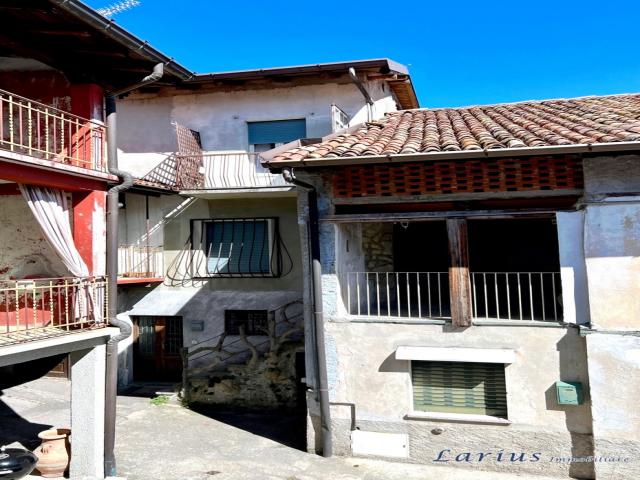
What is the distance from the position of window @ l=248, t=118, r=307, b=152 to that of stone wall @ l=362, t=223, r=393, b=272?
10.9 feet

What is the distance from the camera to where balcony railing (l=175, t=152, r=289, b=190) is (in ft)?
41.0

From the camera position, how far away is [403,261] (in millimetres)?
12172

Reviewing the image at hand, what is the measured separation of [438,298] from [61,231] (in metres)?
6.92

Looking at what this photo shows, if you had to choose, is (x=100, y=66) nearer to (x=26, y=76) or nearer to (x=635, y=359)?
(x=26, y=76)

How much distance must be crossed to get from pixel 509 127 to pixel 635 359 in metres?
4.08

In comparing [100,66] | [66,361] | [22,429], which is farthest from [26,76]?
[66,361]

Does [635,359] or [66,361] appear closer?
[635,359]

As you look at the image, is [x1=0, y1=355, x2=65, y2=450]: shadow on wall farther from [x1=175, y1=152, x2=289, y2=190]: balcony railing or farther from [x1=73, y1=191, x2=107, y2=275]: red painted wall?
[x1=175, y1=152, x2=289, y2=190]: balcony railing

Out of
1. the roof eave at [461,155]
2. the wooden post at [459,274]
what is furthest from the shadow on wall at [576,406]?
the roof eave at [461,155]

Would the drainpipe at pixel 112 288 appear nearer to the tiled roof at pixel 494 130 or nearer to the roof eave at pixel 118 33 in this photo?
the roof eave at pixel 118 33

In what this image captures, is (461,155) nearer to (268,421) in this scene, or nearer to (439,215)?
(439,215)

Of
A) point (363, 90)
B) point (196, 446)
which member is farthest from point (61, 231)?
point (363, 90)

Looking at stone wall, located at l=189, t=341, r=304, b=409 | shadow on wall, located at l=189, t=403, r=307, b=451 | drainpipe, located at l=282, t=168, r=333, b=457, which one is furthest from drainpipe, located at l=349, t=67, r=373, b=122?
shadow on wall, located at l=189, t=403, r=307, b=451

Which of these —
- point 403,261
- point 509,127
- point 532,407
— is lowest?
point 532,407
